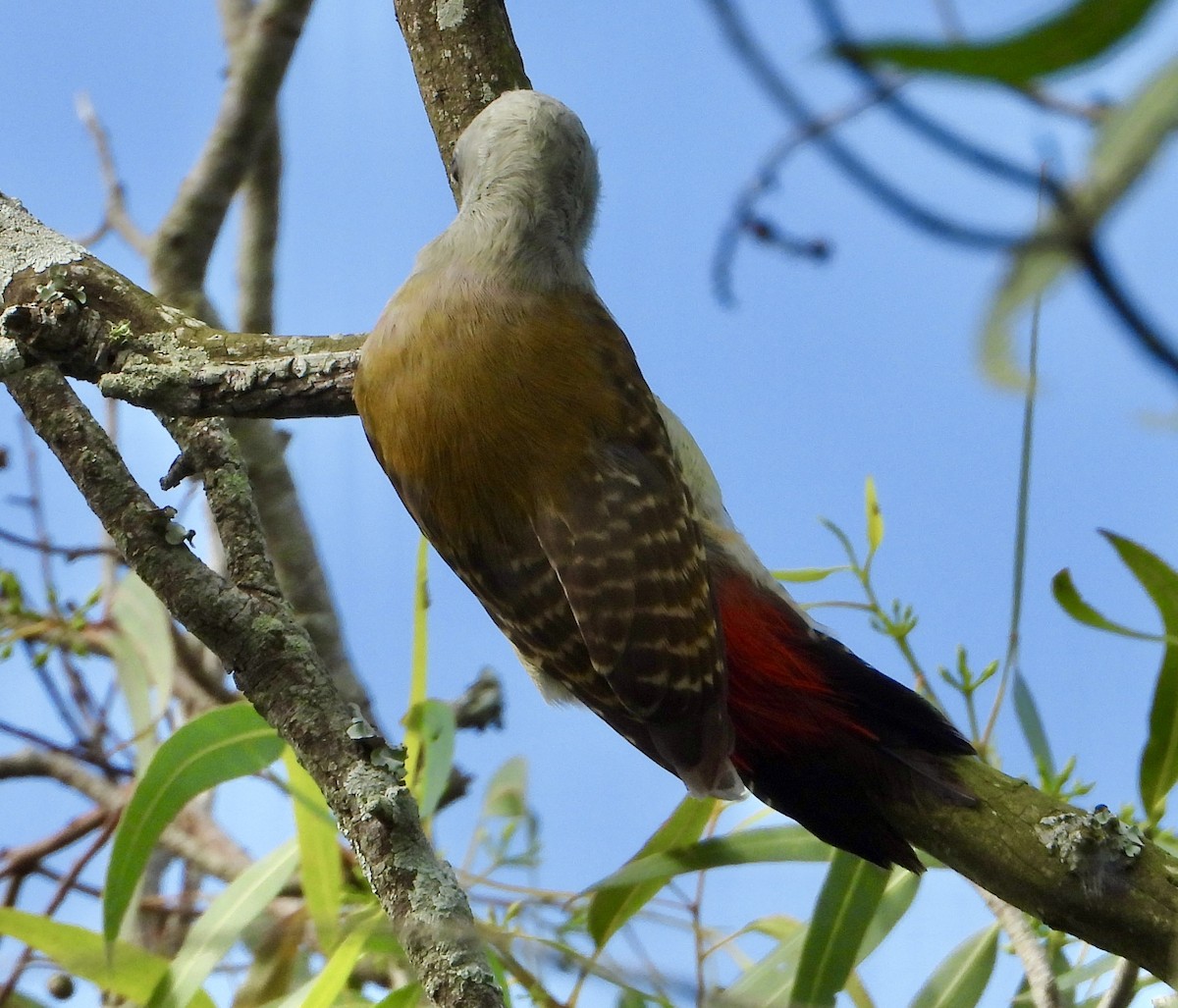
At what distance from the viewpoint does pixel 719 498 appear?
2.00 metres

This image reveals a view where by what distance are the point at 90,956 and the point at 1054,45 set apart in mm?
2044

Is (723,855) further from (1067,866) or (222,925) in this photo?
(222,925)

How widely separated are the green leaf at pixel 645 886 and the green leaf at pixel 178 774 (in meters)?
0.54

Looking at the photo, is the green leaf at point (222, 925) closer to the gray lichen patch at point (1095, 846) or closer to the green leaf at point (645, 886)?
the green leaf at point (645, 886)

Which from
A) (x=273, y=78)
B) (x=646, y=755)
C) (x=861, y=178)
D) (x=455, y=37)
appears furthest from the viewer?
(x=273, y=78)

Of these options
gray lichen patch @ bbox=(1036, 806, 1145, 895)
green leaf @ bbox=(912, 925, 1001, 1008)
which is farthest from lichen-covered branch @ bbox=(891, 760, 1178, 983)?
green leaf @ bbox=(912, 925, 1001, 1008)

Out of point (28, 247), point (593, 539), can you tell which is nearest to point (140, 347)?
point (28, 247)

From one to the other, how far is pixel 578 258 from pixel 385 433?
51cm

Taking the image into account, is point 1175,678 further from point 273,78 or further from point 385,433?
point 273,78

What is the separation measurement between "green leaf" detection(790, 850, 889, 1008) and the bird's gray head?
101cm

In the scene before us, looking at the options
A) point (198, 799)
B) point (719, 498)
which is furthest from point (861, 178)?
point (198, 799)

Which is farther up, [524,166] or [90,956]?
[524,166]

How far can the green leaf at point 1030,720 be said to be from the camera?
176 cm

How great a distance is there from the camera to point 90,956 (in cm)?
195
